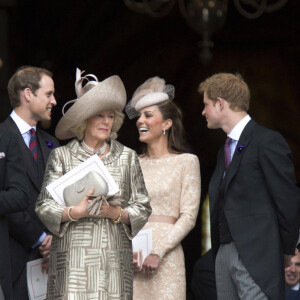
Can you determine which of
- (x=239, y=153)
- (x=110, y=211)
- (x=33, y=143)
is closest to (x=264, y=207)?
(x=239, y=153)

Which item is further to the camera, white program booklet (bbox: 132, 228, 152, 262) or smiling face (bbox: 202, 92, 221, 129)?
white program booklet (bbox: 132, 228, 152, 262)

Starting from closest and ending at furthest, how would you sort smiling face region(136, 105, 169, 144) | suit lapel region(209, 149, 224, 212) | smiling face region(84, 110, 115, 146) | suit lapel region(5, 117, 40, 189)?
1. smiling face region(84, 110, 115, 146)
2. suit lapel region(209, 149, 224, 212)
3. suit lapel region(5, 117, 40, 189)
4. smiling face region(136, 105, 169, 144)

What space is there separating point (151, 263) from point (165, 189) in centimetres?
49

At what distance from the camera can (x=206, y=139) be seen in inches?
356

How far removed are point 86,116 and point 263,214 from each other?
1043 millimetres

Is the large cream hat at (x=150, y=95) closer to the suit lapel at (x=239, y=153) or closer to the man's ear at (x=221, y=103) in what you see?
the man's ear at (x=221, y=103)

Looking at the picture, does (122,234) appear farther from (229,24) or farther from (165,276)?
(229,24)

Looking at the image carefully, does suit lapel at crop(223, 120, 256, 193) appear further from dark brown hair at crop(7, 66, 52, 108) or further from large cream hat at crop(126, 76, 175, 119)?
dark brown hair at crop(7, 66, 52, 108)

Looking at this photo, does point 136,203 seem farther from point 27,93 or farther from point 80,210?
point 27,93

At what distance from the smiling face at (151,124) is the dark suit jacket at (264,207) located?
3.33 ft

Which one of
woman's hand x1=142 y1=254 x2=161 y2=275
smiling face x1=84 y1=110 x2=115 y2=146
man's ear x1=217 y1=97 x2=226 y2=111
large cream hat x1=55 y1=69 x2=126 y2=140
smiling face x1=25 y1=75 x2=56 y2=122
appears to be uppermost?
smiling face x1=25 y1=75 x2=56 y2=122

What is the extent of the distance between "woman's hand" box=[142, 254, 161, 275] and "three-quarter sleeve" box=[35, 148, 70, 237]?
0.95 m

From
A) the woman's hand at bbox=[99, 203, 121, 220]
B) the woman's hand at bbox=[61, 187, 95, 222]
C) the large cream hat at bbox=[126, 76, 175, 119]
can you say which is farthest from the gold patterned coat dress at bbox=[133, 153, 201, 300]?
the woman's hand at bbox=[61, 187, 95, 222]

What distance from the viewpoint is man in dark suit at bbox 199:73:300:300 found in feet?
13.9
